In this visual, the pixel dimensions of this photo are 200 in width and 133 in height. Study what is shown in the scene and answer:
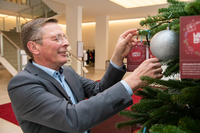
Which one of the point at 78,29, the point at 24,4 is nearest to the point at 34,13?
the point at 24,4

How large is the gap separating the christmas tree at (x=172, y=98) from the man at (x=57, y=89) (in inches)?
3.0

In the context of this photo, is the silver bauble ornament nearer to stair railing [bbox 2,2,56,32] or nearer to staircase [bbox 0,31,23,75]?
staircase [bbox 0,31,23,75]

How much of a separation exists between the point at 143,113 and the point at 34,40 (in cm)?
90

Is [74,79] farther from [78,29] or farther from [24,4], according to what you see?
[24,4]

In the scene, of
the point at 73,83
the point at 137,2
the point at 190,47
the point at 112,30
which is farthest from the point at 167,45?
the point at 112,30

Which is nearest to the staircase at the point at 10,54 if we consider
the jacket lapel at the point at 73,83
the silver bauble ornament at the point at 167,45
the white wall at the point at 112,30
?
the jacket lapel at the point at 73,83

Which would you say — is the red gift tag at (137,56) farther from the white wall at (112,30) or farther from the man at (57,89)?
the white wall at (112,30)

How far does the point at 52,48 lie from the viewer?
1186mm

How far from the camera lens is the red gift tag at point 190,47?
1.35ft

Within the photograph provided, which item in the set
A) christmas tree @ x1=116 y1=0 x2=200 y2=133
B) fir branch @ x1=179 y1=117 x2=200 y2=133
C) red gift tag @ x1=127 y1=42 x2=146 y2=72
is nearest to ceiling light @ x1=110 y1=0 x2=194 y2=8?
red gift tag @ x1=127 y1=42 x2=146 y2=72

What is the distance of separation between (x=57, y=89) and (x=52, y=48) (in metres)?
0.30

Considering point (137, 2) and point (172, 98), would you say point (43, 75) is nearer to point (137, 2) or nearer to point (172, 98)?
point (172, 98)

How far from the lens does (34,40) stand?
1203mm

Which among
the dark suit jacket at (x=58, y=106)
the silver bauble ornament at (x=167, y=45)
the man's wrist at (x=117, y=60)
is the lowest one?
the dark suit jacket at (x=58, y=106)
